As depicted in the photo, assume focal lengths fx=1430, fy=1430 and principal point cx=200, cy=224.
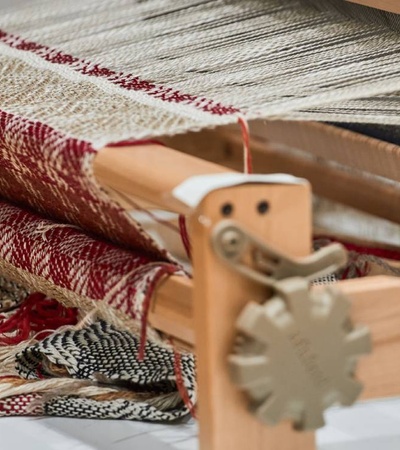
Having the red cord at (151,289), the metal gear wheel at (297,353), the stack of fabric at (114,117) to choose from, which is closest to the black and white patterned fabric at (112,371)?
the stack of fabric at (114,117)

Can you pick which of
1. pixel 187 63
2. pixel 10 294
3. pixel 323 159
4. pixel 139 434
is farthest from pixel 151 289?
pixel 323 159

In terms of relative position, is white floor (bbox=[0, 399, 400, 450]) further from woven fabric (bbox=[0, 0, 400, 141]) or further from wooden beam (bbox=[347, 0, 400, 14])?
wooden beam (bbox=[347, 0, 400, 14])

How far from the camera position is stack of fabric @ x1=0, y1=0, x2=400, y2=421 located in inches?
54.6

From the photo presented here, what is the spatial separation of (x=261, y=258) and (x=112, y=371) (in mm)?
507

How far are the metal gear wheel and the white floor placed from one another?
357 mm

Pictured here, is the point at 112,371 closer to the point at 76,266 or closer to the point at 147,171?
the point at 76,266

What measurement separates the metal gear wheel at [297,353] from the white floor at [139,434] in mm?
357

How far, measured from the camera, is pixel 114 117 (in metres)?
1.42

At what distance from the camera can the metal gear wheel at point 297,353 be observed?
1.18m

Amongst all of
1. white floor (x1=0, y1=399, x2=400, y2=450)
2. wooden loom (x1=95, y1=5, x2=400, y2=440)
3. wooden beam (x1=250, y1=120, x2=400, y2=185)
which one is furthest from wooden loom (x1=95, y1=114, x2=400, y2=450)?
wooden beam (x1=250, y1=120, x2=400, y2=185)

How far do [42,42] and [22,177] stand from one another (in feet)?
1.12

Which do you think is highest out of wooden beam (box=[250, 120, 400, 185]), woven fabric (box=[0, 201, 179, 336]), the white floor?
woven fabric (box=[0, 201, 179, 336])

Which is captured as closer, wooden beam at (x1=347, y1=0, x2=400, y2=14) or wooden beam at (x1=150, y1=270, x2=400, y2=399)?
wooden beam at (x1=150, y1=270, x2=400, y2=399)

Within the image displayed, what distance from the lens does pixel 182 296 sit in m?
1.31
